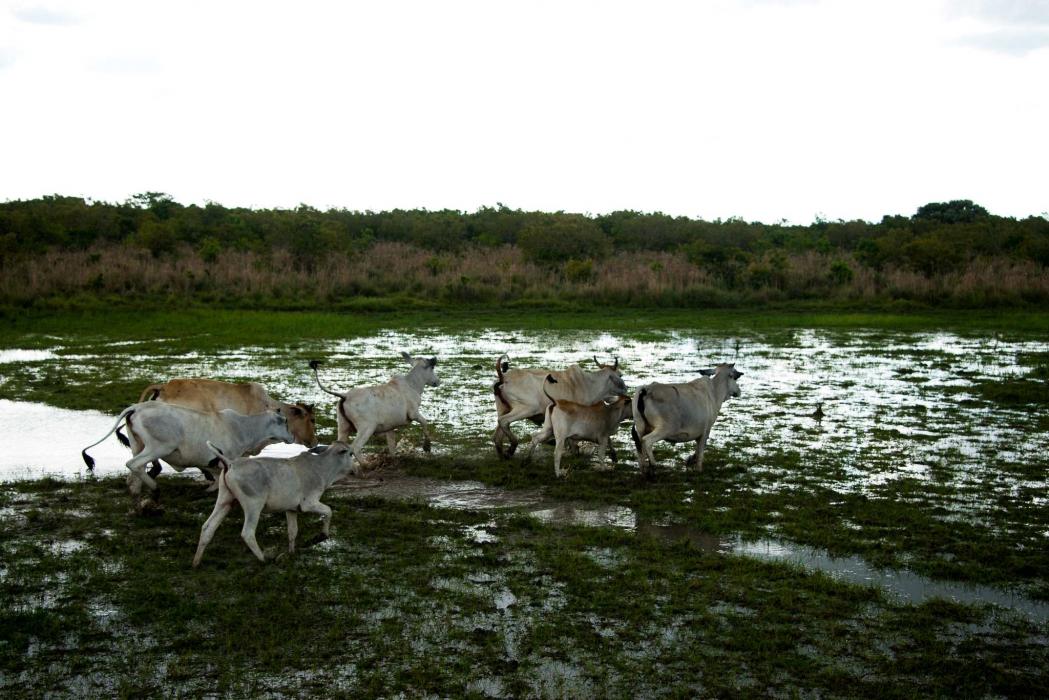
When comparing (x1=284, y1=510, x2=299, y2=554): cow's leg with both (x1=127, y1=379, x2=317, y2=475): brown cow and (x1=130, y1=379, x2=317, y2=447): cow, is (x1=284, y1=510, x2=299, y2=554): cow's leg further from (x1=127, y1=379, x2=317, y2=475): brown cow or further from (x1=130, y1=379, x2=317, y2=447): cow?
(x1=130, y1=379, x2=317, y2=447): cow

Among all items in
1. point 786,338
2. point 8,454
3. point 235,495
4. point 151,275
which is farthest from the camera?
point 151,275

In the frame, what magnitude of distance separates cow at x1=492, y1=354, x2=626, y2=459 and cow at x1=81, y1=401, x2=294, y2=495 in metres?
2.98

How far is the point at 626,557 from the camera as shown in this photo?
784 cm

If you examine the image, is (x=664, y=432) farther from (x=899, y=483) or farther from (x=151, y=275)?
(x=151, y=275)

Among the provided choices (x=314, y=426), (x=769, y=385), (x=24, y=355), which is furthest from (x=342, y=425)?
(x=24, y=355)

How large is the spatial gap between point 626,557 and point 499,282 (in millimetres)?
28977

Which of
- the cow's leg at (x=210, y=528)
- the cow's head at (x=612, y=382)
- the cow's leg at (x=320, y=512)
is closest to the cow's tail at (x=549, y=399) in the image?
the cow's head at (x=612, y=382)

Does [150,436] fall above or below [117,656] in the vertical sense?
above

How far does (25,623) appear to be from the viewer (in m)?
6.36

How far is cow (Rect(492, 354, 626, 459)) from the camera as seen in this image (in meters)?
11.8

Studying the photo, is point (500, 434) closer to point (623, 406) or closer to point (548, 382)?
point (548, 382)

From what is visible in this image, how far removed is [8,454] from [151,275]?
78.3ft

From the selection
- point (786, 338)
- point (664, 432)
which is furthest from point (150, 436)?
point (786, 338)

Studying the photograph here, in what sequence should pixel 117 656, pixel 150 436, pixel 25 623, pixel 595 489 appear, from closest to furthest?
pixel 117 656 < pixel 25 623 < pixel 150 436 < pixel 595 489
